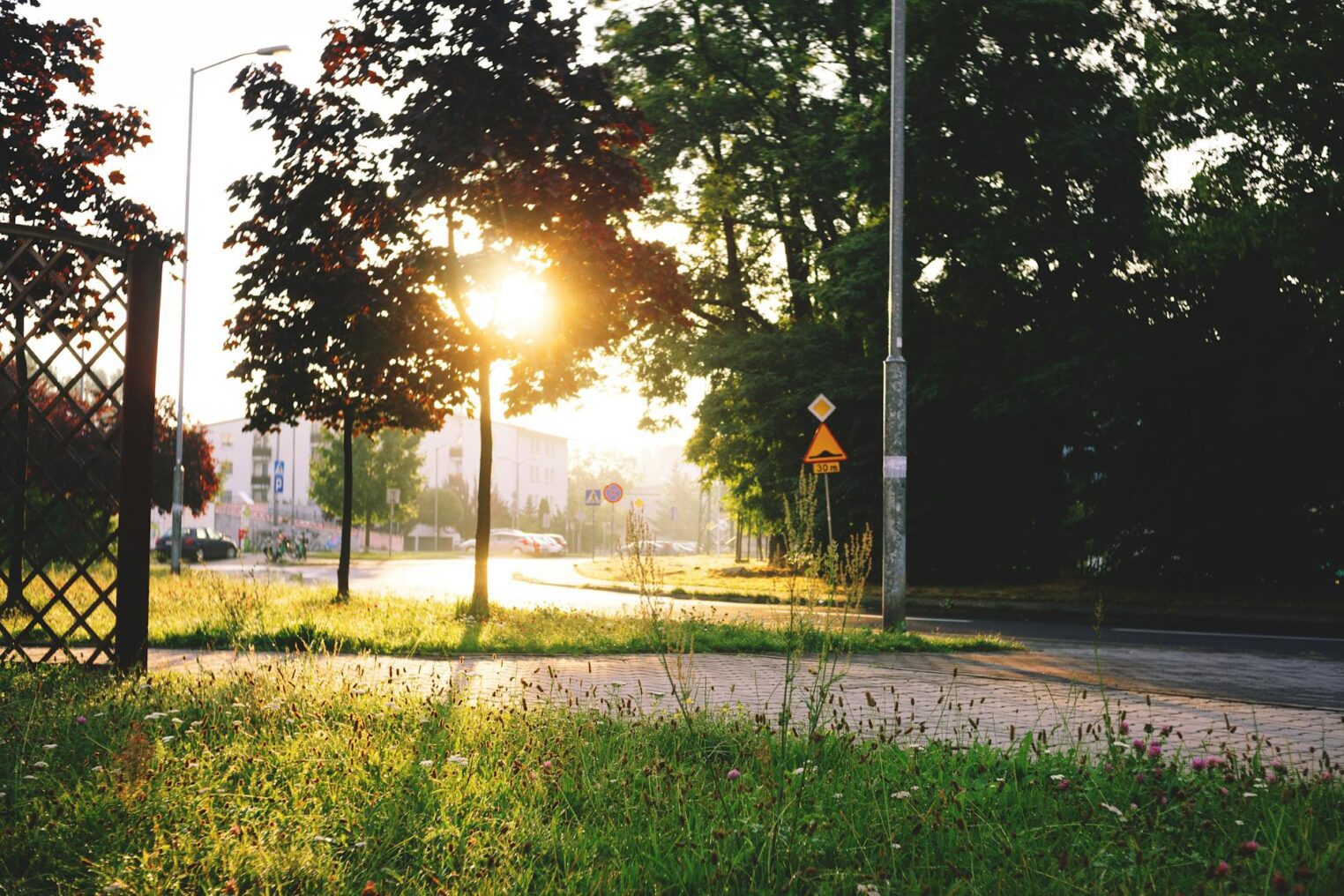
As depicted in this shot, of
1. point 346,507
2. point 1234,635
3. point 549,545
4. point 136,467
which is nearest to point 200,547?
point 549,545

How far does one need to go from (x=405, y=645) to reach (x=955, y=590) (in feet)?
48.2

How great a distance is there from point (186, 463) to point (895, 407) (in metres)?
25.1

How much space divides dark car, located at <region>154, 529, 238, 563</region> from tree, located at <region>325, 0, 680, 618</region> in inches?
1101

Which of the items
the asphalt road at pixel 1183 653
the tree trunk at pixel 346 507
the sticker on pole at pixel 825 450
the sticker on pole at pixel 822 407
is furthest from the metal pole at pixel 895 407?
the tree trunk at pixel 346 507

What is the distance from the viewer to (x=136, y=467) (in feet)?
23.7

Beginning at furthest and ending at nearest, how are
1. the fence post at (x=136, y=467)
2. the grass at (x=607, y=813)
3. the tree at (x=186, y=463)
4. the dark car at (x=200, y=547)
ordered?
the dark car at (x=200, y=547), the tree at (x=186, y=463), the fence post at (x=136, y=467), the grass at (x=607, y=813)

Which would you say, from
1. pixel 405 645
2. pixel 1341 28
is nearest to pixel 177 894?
pixel 405 645

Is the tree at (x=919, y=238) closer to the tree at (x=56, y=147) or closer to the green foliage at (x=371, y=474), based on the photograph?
the tree at (x=56, y=147)

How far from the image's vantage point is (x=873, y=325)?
19859 millimetres

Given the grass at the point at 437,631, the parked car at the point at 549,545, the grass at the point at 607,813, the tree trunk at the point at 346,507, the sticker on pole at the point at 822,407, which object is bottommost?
the parked car at the point at 549,545

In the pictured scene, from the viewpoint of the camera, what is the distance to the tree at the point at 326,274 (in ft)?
40.5

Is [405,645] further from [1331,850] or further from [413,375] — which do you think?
[1331,850]

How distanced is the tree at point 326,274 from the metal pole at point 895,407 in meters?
5.09

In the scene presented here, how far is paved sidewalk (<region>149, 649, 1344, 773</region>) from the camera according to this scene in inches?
224
